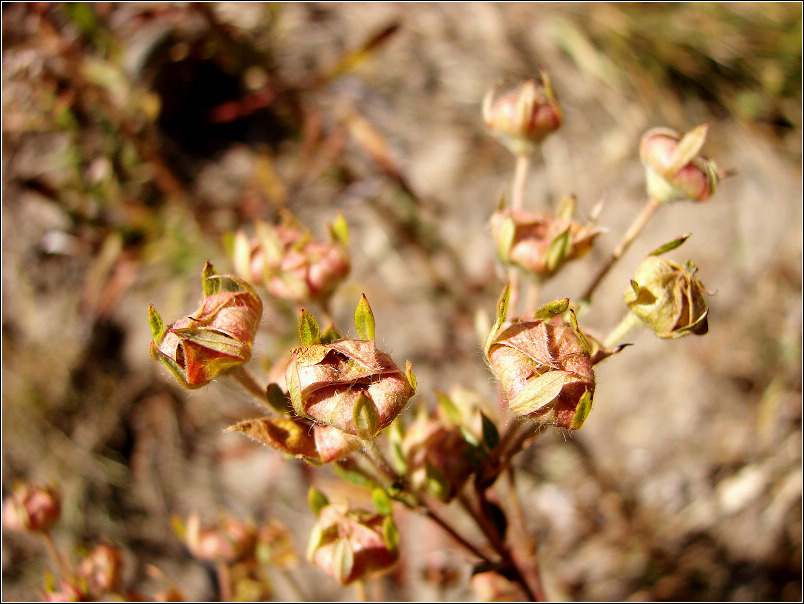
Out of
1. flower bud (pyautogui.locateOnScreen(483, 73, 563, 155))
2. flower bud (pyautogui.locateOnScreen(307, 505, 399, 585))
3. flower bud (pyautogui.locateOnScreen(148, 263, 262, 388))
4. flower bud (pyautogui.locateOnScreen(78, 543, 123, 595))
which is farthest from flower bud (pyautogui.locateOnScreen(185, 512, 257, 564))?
flower bud (pyautogui.locateOnScreen(483, 73, 563, 155))

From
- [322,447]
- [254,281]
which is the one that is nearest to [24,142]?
[254,281]

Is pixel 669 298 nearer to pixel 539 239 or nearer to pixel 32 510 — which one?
pixel 539 239

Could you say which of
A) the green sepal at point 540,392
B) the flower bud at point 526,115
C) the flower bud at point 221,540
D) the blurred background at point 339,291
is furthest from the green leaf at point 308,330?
the blurred background at point 339,291

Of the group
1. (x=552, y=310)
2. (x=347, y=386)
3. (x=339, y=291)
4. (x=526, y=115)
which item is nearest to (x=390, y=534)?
(x=347, y=386)

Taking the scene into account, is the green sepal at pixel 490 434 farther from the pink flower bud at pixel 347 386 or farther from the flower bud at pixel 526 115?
the flower bud at pixel 526 115

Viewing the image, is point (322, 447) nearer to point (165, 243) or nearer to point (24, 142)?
point (165, 243)

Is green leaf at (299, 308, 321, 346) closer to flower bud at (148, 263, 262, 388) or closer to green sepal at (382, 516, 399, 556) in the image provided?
flower bud at (148, 263, 262, 388)

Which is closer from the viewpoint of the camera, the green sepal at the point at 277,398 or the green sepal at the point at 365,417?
the green sepal at the point at 365,417

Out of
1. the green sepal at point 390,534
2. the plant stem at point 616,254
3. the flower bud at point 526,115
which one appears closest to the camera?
the green sepal at point 390,534
